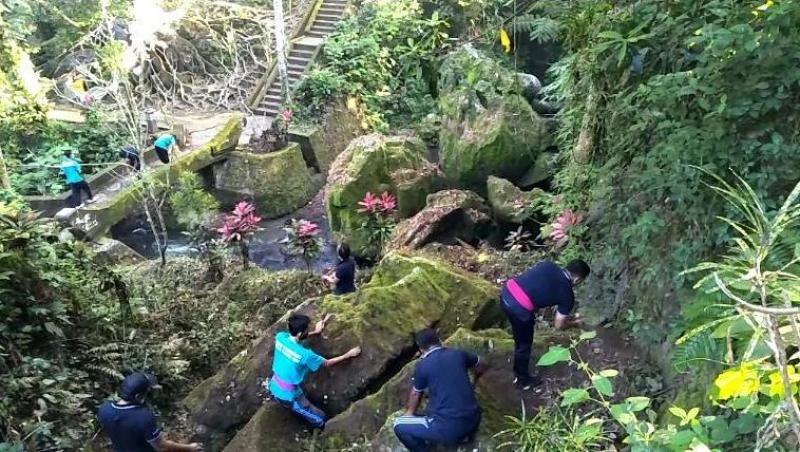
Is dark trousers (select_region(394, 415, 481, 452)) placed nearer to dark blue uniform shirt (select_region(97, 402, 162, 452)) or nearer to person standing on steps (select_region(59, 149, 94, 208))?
dark blue uniform shirt (select_region(97, 402, 162, 452))

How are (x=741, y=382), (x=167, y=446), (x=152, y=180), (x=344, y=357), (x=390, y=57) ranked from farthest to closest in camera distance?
(x=390, y=57) → (x=152, y=180) → (x=344, y=357) → (x=167, y=446) → (x=741, y=382)

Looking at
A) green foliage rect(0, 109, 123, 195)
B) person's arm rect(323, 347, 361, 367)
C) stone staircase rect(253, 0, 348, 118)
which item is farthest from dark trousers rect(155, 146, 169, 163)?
person's arm rect(323, 347, 361, 367)

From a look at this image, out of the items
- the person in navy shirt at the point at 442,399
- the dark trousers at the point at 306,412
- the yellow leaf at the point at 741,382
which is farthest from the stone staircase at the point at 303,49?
the yellow leaf at the point at 741,382

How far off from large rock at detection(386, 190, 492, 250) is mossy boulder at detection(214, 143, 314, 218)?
517 centimetres

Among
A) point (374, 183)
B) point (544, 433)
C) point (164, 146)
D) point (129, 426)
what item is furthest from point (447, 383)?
point (164, 146)

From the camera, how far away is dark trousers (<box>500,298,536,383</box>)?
5195mm

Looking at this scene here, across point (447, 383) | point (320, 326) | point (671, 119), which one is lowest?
point (320, 326)

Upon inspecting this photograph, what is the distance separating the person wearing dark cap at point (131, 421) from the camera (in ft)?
15.4

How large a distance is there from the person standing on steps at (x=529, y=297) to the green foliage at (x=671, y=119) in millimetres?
645

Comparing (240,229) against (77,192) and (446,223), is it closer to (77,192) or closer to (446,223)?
(446,223)

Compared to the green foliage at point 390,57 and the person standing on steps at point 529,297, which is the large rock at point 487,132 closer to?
the green foliage at point 390,57

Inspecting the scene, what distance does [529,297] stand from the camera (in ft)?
17.1

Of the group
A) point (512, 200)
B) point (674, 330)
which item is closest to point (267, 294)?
point (512, 200)

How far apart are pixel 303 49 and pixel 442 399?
49.6 feet
